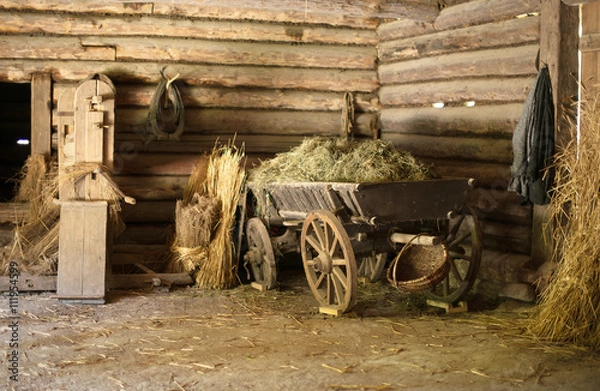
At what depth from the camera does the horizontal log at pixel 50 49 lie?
902 centimetres

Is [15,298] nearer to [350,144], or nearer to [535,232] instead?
[350,144]

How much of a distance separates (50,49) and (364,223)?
4.44 metres

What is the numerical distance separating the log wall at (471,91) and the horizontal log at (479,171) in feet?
0.04

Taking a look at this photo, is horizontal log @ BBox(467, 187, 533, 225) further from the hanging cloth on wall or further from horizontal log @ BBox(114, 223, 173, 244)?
horizontal log @ BBox(114, 223, 173, 244)

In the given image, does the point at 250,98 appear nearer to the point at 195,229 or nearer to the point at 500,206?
the point at 195,229

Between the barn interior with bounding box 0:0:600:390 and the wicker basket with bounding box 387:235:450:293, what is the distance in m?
0.22

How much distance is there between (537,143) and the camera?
23.1ft

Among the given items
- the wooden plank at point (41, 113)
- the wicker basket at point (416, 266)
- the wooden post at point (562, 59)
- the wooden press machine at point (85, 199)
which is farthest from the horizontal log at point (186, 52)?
the wicker basket at point (416, 266)

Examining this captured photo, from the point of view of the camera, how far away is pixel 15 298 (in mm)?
7824

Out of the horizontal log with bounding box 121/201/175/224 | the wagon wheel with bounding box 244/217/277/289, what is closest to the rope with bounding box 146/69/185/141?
the horizontal log with bounding box 121/201/175/224

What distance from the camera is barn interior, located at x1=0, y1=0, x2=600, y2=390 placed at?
6133 millimetres

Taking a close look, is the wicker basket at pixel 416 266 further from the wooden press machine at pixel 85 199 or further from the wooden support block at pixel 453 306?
the wooden press machine at pixel 85 199

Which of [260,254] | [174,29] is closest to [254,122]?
[174,29]

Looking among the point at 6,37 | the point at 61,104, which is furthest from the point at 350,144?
the point at 6,37
